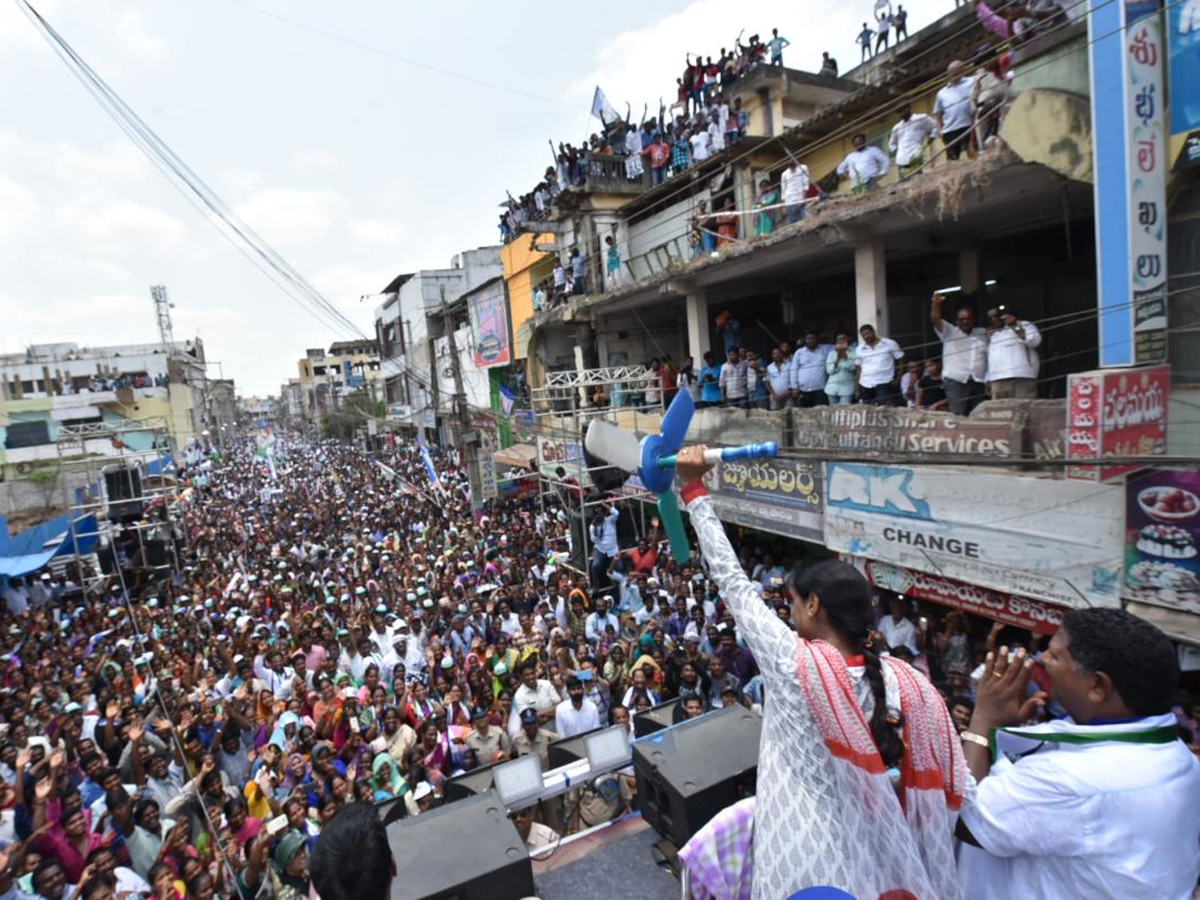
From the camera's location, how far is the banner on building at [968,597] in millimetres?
6250

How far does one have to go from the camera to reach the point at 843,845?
171cm

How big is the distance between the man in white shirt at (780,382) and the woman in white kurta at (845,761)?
27.8ft

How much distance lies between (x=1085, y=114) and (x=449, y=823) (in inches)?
287

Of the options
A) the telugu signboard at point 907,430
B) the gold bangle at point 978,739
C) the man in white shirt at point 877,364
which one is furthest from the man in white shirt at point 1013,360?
the gold bangle at point 978,739

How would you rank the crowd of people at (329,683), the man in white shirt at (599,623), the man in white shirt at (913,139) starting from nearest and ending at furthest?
the crowd of people at (329,683)
the man in white shirt at (913,139)
the man in white shirt at (599,623)

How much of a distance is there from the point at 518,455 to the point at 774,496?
10.9 meters

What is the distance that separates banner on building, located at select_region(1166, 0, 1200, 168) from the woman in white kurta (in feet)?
20.5

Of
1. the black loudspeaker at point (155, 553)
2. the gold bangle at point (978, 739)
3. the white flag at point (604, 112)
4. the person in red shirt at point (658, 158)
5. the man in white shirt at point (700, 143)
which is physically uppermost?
the white flag at point (604, 112)

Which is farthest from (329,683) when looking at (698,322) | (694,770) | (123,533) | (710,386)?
(123,533)

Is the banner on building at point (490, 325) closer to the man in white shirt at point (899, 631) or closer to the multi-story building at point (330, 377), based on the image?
the man in white shirt at point (899, 631)

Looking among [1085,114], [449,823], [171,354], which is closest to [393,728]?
[449,823]

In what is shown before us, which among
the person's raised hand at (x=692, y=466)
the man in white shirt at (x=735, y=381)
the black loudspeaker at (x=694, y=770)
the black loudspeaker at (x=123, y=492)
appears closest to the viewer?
the person's raised hand at (x=692, y=466)

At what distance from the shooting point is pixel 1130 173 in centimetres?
566

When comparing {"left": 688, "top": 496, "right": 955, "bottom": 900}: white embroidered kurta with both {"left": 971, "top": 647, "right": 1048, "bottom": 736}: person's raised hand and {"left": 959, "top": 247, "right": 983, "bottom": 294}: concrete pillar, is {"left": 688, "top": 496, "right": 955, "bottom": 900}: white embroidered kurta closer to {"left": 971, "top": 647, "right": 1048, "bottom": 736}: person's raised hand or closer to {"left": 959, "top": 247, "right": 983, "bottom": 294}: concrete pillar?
{"left": 971, "top": 647, "right": 1048, "bottom": 736}: person's raised hand
